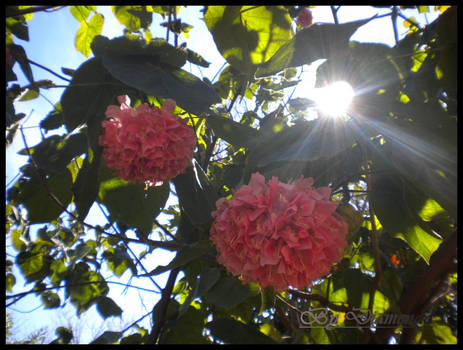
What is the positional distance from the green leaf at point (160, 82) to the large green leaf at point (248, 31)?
0.53ft

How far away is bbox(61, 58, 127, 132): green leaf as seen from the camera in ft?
3.14

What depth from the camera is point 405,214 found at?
3.03ft

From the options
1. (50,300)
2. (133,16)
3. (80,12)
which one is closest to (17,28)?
(80,12)

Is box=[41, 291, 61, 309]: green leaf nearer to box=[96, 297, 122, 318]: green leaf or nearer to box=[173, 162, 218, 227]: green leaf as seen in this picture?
box=[96, 297, 122, 318]: green leaf

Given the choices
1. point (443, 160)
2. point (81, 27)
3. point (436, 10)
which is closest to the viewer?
point (443, 160)

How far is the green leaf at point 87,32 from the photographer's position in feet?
4.84

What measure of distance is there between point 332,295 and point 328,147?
0.63m

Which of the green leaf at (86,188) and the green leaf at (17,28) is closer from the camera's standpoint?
the green leaf at (86,188)

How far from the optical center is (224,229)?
786mm

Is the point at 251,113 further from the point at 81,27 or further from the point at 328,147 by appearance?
the point at 328,147

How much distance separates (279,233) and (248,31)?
2.19ft

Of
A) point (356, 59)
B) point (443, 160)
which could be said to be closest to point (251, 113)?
point (356, 59)

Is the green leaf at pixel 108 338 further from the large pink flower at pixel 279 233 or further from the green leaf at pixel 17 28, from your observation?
the green leaf at pixel 17 28

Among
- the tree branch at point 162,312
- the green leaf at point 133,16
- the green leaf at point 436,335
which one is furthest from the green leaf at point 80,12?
the green leaf at point 436,335
